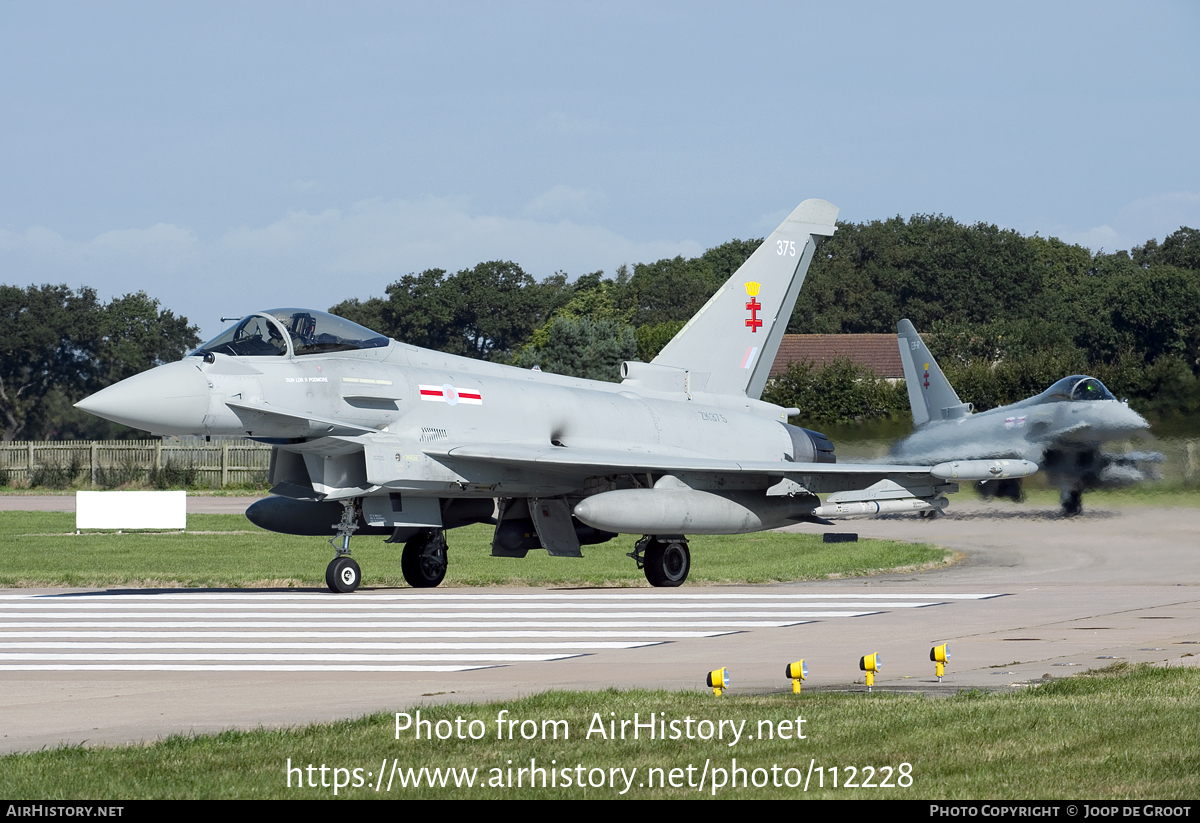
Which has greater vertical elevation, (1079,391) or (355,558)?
(1079,391)

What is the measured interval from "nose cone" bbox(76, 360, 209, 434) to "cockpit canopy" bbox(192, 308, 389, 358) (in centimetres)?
62

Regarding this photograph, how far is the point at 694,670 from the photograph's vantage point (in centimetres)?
999

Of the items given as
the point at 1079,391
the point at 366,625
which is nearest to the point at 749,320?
the point at 1079,391

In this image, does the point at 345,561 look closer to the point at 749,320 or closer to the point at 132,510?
the point at 749,320

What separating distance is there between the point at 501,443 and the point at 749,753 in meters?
11.9

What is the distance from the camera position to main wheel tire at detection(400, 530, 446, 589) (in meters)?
18.6

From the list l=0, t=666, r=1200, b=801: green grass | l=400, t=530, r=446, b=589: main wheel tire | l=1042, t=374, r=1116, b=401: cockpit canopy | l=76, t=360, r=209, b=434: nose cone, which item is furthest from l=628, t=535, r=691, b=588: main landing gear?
l=1042, t=374, r=1116, b=401: cockpit canopy

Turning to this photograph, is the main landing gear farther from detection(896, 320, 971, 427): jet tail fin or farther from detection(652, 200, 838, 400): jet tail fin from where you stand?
detection(896, 320, 971, 427): jet tail fin

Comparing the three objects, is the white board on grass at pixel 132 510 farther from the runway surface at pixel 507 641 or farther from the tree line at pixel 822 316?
the tree line at pixel 822 316

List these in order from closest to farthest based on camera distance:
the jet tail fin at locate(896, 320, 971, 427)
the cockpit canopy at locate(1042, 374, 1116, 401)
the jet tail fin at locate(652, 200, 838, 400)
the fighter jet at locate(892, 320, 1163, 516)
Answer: the jet tail fin at locate(652, 200, 838, 400) < the fighter jet at locate(892, 320, 1163, 516) < the cockpit canopy at locate(1042, 374, 1116, 401) < the jet tail fin at locate(896, 320, 971, 427)

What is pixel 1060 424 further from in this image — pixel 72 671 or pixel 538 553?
pixel 72 671

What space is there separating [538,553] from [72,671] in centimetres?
1780

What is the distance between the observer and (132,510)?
33125 millimetres
